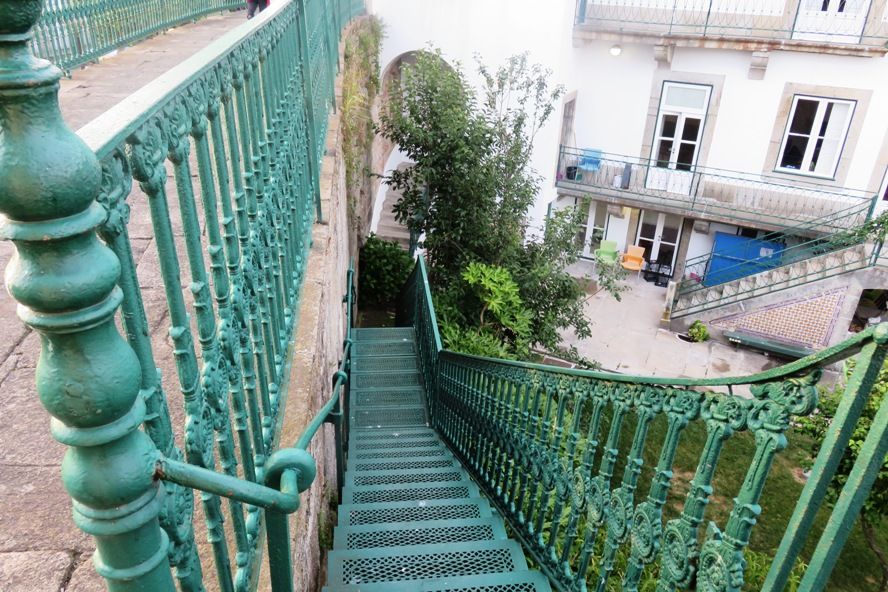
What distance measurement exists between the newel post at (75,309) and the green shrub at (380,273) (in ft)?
33.7

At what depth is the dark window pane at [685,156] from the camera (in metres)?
14.7

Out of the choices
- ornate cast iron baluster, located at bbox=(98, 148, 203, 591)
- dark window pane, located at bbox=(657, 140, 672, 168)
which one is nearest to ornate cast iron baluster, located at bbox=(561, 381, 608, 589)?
ornate cast iron baluster, located at bbox=(98, 148, 203, 591)

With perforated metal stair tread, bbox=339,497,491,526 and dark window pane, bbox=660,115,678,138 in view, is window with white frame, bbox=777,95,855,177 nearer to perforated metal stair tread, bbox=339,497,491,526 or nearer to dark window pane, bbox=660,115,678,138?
A: dark window pane, bbox=660,115,678,138

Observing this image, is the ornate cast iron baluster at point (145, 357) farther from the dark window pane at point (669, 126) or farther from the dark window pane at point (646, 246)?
the dark window pane at point (646, 246)

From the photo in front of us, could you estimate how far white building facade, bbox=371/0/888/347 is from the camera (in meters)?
12.7

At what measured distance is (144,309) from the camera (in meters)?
1.36

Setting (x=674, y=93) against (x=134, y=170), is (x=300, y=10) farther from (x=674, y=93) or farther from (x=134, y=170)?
(x=674, y=93)

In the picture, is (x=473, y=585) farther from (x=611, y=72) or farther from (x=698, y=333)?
(x=611, y=72)

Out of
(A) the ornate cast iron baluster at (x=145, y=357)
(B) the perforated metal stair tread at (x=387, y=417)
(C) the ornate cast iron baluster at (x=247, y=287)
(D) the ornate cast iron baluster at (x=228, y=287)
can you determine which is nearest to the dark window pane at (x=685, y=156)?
(B) the perforated metal stair tread at (x=387, y=417)

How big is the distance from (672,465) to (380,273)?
31.2 feet

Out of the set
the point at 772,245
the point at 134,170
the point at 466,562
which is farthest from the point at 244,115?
the point at 772,245

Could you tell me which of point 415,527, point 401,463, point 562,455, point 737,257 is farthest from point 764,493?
point 737,257

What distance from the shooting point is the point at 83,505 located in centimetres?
85

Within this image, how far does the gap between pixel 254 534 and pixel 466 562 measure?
167 centimetres
